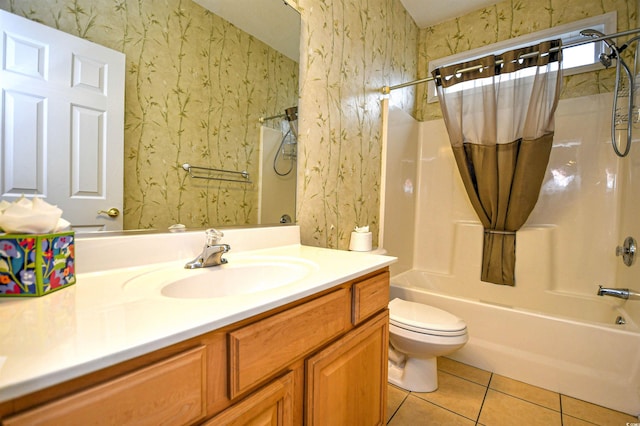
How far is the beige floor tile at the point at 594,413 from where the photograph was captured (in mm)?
1342

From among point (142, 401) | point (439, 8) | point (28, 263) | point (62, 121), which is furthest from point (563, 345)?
point (439, 8)

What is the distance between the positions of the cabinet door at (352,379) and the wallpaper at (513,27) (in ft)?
7.73

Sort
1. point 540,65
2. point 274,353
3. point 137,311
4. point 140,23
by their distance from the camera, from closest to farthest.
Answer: point 137,311 < point 274,353 < point 140,23 < point 540,65

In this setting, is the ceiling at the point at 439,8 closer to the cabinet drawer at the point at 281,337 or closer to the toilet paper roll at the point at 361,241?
the toilet paper roll at the point at 361,241

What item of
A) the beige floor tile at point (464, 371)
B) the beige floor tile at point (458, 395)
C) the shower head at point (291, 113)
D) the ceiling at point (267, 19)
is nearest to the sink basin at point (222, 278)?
the shower head at point (291, 113)

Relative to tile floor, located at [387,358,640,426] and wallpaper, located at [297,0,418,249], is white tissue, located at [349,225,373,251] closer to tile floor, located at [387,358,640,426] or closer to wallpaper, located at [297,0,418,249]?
wallpaper, located at [297,0,418,249]

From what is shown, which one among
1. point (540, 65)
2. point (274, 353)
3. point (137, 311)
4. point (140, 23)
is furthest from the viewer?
point (540, 65)

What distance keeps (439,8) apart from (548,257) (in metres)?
2.27

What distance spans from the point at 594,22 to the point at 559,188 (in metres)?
1.23

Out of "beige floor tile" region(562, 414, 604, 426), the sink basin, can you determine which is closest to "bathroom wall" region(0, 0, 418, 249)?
the sink basin

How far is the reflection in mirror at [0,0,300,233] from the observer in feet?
2.81

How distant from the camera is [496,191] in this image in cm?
213

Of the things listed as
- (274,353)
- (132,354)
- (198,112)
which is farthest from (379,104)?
(132,354)

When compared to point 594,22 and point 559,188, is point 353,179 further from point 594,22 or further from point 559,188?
point 594,22
